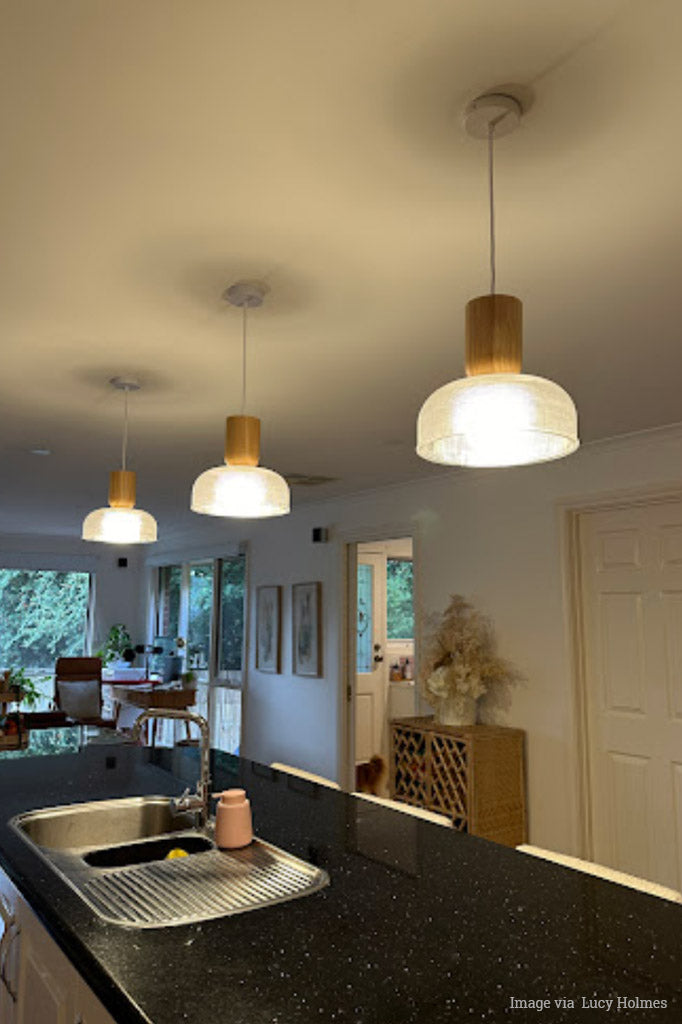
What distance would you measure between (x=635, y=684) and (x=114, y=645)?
21.0 feet

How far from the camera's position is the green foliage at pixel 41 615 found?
26.7 feet

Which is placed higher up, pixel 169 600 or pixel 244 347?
pixel 244 347

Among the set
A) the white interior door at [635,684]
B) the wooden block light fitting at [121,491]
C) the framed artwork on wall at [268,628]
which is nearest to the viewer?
the wooden block light fitting at [121,491]

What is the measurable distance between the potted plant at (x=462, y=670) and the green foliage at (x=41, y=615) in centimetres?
562

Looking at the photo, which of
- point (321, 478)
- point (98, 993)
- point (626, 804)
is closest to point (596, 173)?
Answer: point (98, 993)

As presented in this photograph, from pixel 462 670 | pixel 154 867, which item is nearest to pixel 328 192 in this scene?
pixel 154 867

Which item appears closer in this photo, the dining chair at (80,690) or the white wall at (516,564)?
the white wall at (516,564)

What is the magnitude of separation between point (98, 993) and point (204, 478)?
1174mm

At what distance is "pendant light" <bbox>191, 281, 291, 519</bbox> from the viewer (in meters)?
1.94

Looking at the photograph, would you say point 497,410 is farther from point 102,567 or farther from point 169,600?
point 102,567

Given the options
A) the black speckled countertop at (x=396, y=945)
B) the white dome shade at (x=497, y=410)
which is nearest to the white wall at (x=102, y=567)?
the black speckled countertop at (x=396, y=945)

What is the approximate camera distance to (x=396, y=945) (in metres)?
1.26

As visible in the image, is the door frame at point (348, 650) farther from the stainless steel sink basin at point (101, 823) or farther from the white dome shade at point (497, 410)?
the white dome shade at point (497, 410)

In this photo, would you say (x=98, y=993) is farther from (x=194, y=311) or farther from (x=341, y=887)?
(x=194, y=311)
